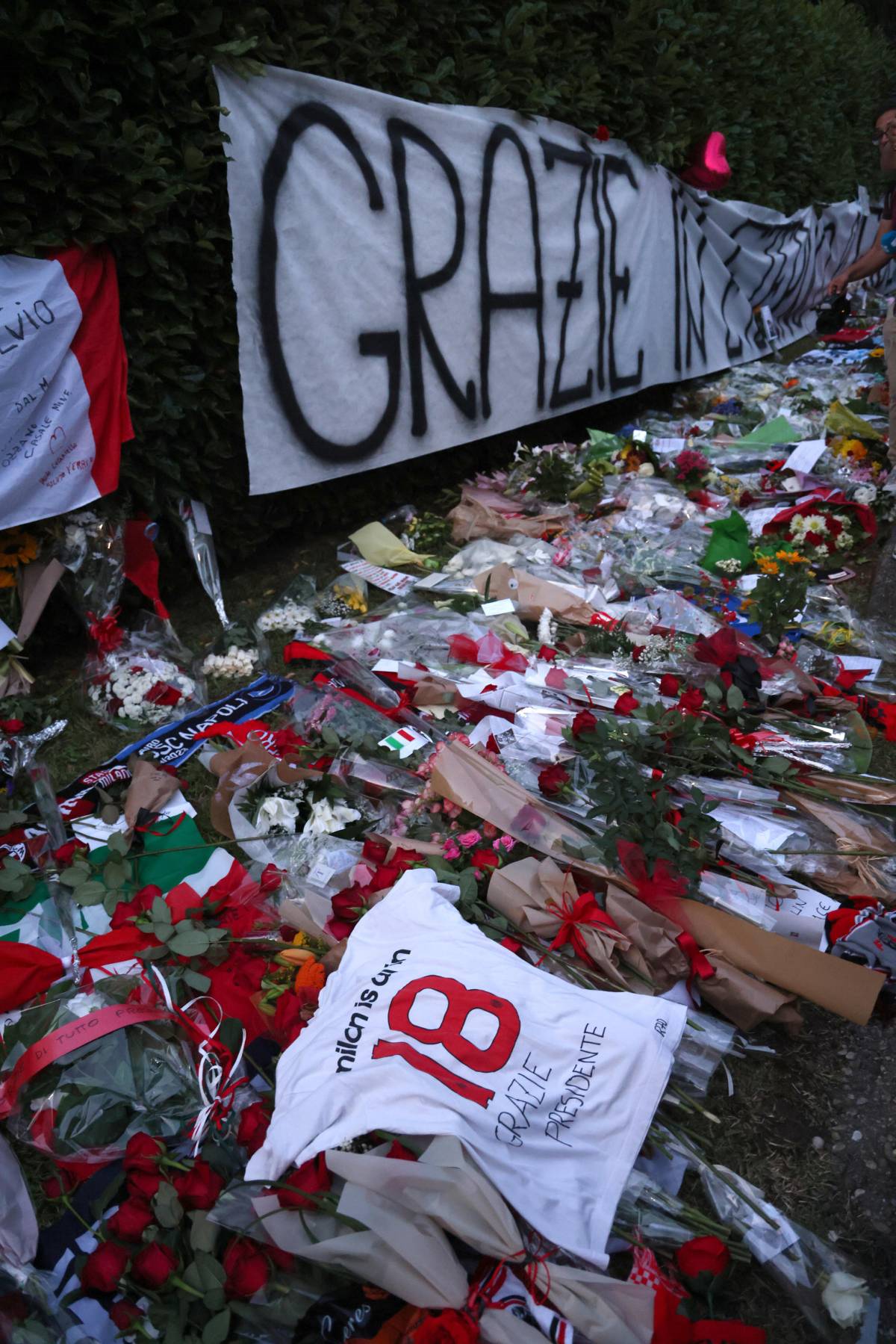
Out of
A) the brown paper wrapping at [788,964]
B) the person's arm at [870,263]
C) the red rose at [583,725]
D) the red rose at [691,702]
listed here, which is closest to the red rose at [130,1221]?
the brown paper wrapping at [788,964]

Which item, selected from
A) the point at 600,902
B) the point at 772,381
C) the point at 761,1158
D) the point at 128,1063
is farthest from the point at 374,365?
the point at 772,381

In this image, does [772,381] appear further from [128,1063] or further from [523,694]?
[128,1063]

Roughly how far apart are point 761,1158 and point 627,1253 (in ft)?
1.04

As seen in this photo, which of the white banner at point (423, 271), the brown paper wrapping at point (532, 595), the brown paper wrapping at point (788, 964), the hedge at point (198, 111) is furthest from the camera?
the white banner at point (423, 271)

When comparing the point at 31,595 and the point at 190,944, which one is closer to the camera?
the point at 190,944

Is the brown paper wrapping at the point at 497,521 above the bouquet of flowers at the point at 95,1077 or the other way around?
above

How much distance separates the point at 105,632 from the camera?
312cm

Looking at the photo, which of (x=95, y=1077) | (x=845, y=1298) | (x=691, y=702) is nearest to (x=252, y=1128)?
(x=95, y=1077)

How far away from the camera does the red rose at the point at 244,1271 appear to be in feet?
4.29

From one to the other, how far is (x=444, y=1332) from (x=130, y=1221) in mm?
539

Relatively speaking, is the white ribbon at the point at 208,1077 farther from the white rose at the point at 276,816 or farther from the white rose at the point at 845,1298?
the white rose at the point at 845,1298

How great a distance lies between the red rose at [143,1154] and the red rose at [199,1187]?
6 cm

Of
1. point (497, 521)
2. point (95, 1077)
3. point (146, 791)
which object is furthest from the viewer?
point (497, 521)

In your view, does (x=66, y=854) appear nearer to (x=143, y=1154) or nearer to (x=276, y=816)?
(x=276, y=816)
